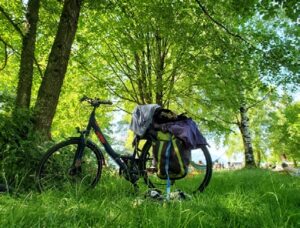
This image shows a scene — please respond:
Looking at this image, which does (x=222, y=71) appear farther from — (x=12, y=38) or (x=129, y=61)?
(x=12, y=38)

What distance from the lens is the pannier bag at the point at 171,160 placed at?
484cm

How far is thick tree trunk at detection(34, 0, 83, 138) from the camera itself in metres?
6.68

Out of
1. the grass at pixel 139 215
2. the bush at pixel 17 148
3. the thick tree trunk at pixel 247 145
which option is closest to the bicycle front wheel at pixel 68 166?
the bush at pixel 17 148

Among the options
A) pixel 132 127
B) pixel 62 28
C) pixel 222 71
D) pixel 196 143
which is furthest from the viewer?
pixel 222 71

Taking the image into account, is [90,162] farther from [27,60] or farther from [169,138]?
[27,60]

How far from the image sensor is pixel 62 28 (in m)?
7.18

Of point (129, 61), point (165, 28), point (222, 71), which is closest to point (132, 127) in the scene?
point (165, 28)

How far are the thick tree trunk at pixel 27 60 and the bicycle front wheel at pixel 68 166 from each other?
7.00ft

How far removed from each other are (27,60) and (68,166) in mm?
3145

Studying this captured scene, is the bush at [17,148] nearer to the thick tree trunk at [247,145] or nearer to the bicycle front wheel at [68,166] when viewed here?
the bicycle front wheel at [68,166]

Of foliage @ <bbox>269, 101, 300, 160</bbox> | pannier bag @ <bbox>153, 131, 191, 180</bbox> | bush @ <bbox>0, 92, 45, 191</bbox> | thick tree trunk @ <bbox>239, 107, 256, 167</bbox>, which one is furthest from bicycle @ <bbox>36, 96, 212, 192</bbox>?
foliage @ <bbox>269, 101, 300, 160</bbox>

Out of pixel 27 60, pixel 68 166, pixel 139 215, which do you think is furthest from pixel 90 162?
pixel 27 60

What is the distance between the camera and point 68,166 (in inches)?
211

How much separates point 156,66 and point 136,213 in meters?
14.7
